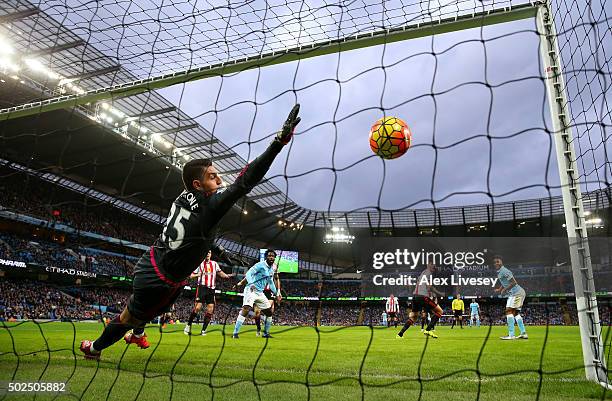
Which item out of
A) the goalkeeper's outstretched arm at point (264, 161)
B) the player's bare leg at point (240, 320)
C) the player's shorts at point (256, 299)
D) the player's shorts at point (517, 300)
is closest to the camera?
the goalkeeper's outstretched arm at point (264, 161)

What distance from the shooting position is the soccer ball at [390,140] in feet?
17.8

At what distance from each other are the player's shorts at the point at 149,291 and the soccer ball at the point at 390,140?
306cm

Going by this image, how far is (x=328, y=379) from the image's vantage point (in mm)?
4066

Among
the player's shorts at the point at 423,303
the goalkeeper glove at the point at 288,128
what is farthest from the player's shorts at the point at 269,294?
the goalkeeper glove at the point at 288,128

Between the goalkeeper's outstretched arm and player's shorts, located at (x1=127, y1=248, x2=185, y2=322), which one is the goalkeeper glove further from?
player's shorts, located at (x1=127, y1=248, x2=185, y2=322)

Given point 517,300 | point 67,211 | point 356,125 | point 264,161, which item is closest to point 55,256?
point 67,211

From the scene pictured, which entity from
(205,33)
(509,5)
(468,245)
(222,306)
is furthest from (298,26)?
(222,306)

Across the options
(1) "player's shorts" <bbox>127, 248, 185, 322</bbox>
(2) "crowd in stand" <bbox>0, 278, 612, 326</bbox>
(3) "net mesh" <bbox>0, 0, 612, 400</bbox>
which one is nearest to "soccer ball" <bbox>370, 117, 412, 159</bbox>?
(3) "net mesh" <bbox>0, 0, 612, 400</bbox>

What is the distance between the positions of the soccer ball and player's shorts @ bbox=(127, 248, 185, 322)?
3060 millimetres

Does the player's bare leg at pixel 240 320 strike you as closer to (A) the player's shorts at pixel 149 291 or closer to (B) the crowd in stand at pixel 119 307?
(A) the player's shorts at pixel 149 291

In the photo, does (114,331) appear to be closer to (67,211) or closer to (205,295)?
(205,295)

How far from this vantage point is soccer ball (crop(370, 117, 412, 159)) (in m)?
5.42

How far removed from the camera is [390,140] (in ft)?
17.8

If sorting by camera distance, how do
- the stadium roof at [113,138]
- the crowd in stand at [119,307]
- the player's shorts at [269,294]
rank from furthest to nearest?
the crowd in stand at [119,307], the stadium roof at [113,138], the player's shorts at [269,294]
